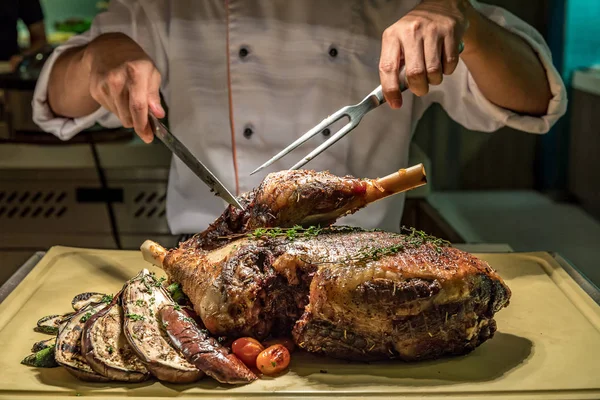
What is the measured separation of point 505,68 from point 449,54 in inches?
19.1

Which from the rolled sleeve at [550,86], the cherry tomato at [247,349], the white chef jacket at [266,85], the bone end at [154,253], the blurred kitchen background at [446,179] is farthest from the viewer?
the blurred kitchen background at [446,179]

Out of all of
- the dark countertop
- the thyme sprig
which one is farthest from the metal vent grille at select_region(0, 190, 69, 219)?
the thyme sprig

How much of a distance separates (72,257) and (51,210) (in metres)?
0.93

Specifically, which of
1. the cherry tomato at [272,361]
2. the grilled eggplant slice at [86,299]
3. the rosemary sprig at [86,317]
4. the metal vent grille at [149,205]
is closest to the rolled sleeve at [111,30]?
the metal vent grille at [149,205]

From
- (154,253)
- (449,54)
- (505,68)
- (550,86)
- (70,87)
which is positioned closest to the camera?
(449,54)

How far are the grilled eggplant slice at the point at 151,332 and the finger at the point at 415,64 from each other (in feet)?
2.51

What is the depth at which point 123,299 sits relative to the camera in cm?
170

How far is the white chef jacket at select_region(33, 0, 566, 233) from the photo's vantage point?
2410mm

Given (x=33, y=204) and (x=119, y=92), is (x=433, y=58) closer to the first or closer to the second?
(x=119, y=92)

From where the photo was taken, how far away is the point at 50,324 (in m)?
1.81

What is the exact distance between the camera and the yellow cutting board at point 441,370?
1.50 m

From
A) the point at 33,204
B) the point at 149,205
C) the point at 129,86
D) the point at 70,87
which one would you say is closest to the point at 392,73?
the point at 129,86

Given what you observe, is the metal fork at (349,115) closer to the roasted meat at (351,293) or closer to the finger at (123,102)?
the roasted meat at (351,293)

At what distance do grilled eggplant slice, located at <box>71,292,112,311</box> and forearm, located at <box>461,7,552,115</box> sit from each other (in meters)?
1.20
